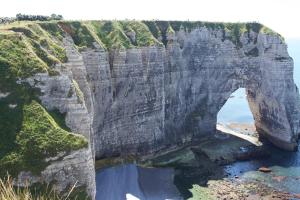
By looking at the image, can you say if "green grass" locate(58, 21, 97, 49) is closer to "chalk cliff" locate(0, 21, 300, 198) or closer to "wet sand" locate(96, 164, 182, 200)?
"chalk cliff" locate(0, 21, 300, 198)

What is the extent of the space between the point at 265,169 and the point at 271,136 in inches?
729

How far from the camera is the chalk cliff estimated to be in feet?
246

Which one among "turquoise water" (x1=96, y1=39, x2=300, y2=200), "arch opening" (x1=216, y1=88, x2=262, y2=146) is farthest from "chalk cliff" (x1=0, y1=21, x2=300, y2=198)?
"turquoise water" (x1=96, y1=39, x2=300, y2=200)

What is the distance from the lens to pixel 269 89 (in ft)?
326

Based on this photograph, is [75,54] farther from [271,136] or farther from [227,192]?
[271,136]

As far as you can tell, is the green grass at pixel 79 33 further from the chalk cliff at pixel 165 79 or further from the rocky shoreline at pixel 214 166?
the rocky shoreline at pixel 214 166

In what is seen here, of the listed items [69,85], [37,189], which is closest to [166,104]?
[69,85]

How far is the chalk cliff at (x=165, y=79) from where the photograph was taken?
75125 mm

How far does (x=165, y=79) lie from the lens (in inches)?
3610

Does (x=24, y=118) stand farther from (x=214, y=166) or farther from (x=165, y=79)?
(x=165, y=79)

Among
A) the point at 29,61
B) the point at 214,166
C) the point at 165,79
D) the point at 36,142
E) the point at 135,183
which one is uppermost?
the point at 29,61

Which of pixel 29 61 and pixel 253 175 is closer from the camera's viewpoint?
pixel 29 61

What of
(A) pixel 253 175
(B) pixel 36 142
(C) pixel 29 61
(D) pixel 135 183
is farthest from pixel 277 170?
(C) pixel 29 61

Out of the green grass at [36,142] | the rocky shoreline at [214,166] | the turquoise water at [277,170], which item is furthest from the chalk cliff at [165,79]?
the turquoise water at [277,170]
